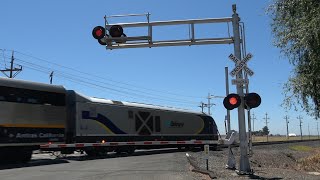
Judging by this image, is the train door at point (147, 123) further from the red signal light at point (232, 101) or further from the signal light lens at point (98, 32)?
the red signal light at point (232, 101)

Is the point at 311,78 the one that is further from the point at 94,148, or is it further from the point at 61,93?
the point at 94,148

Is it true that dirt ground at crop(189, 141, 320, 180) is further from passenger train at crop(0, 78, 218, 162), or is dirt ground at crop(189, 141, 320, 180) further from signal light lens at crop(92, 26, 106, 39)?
signal light lens at crop(92, 26, 106, 39)

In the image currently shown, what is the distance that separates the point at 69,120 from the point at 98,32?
12497mm

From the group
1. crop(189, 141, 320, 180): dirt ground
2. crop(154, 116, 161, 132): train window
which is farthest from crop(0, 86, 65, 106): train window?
crop(154, 116, 161, 132): train window

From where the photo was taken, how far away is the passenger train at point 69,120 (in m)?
22.4

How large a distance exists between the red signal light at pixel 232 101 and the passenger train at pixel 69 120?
11.6m

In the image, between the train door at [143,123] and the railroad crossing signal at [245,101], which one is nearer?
the railroad crossing signal at [245,101]

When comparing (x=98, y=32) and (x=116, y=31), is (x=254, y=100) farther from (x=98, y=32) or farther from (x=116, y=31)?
(x=98, y=32)

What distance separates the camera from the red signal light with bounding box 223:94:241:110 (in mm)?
15008

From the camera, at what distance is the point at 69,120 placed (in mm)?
26797

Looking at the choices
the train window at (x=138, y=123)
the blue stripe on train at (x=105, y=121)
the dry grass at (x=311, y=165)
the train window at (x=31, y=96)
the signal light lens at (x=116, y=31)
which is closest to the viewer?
the signal light lens at (x=116, y=31)

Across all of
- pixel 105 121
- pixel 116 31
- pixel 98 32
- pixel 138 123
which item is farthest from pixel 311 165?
pixel 98 32

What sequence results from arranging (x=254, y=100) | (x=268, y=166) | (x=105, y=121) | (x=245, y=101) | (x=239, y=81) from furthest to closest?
1. (x=105, y=121)
2. (x=268, y=166)
3. (x=239, y=81)
4. (x=245, y=101)
5. (x=254, y=100)

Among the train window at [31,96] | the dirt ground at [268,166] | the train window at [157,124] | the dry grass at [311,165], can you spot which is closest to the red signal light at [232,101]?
the dirt ground at [268,166]
